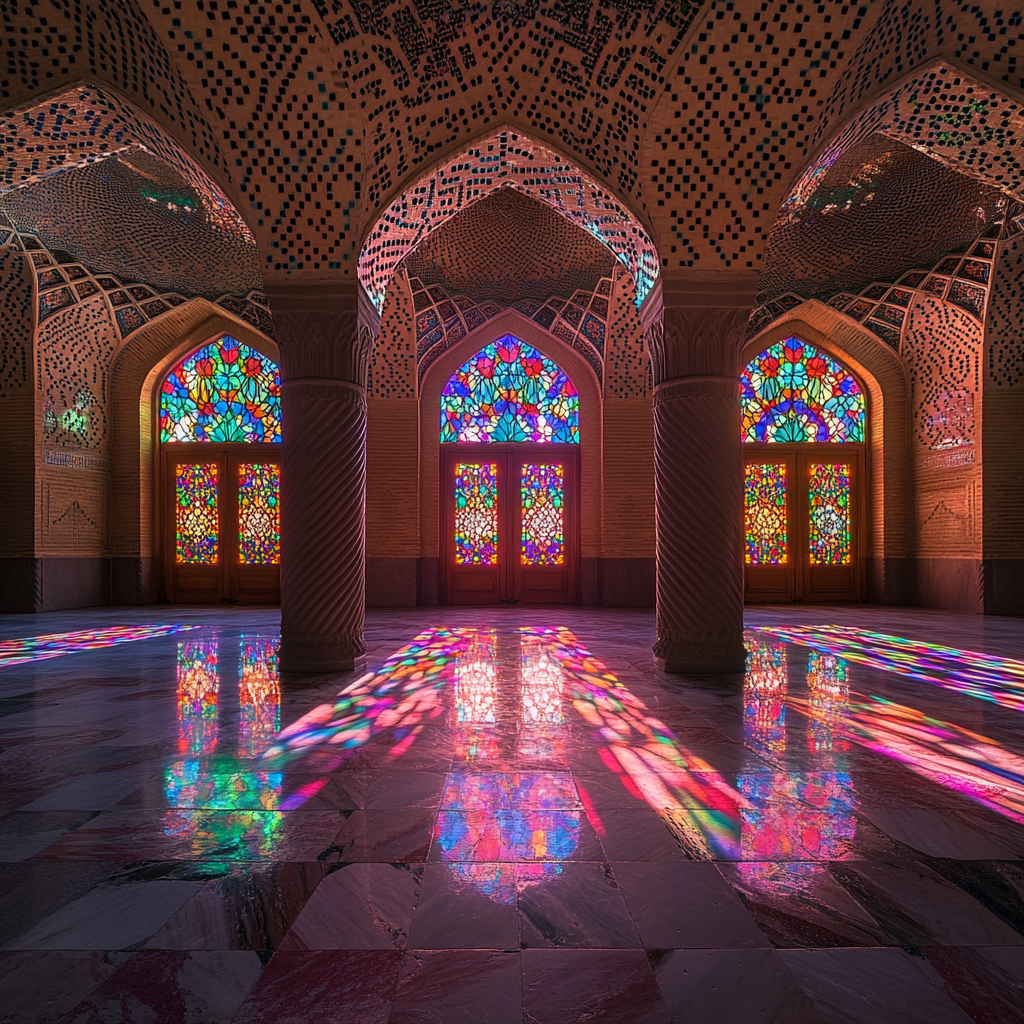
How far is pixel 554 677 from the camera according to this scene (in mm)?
5348

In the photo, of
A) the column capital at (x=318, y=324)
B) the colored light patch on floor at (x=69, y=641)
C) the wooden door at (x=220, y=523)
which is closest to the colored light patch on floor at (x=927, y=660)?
the column capital at (x=318, y=324)

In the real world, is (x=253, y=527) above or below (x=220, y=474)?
below

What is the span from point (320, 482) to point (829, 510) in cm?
1015

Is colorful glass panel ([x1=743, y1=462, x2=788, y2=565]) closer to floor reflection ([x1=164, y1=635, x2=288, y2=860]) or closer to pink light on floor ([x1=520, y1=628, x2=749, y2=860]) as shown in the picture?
pink light on floor ([x1=520, y1=628, x2=749, y2=860])

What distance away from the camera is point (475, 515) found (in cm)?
1250

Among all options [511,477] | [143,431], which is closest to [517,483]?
[511,477]

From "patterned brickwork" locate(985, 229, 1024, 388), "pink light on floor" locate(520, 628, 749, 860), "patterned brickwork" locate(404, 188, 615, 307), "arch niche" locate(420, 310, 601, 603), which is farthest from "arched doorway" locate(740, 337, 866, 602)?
"pink light on floor" locate(520, 628, 749, 860)

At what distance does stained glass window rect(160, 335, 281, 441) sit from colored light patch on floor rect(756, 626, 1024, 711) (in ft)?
29.3

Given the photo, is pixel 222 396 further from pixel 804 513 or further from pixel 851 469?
pixel 851 469

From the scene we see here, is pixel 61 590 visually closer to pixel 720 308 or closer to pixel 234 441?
pixel 234 441

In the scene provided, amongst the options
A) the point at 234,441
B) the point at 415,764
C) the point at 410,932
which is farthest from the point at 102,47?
the point at 234,441

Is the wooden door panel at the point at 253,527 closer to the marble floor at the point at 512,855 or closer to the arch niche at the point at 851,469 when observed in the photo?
the marble floor at the point at 512,855

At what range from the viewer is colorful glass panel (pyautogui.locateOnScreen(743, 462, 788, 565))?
41.6 feet

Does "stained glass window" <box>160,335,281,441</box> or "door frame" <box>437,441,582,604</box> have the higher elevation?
"stained glass window" <box>160,335,281,441</box>
